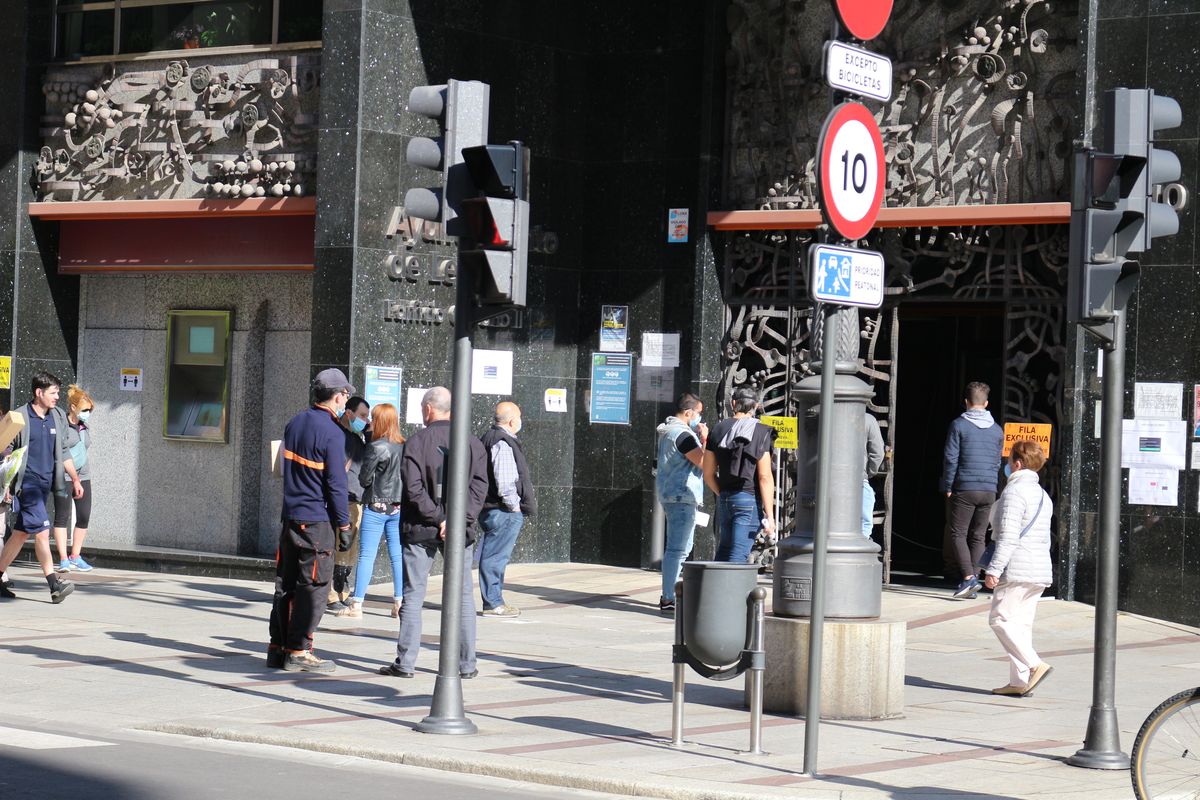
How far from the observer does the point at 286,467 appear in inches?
457

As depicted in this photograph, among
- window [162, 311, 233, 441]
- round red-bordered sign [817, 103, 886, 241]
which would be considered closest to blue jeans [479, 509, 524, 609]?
window [162, 311, 233, 441]

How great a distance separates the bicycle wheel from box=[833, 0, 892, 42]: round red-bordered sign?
10.6 feet

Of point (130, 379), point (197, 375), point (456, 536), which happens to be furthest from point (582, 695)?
point (130, 379)

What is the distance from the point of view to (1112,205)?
8867mm

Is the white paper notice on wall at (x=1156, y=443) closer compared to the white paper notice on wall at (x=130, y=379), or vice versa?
the white paper notice on wall at (x=1156, y=443)

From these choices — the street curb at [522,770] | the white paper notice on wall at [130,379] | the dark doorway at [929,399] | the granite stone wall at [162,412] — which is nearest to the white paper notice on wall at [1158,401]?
the dark doorway at [929,399]

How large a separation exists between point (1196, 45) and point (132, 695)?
32.4 ft

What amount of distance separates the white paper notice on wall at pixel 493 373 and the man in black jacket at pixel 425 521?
6540 millimetres

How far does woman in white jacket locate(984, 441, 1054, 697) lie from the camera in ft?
36.9

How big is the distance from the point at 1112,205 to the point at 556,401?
10279mm

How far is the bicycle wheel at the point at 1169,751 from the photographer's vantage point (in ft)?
23.7

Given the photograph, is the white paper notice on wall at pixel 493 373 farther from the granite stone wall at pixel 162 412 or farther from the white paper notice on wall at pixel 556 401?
the granite stone wall at pixel 162 412

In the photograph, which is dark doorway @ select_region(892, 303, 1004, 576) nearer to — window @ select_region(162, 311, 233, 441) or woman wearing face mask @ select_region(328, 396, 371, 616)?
window @ select_region(162, 311, 233, 441)

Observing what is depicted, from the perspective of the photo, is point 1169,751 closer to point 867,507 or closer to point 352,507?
point 867,507
